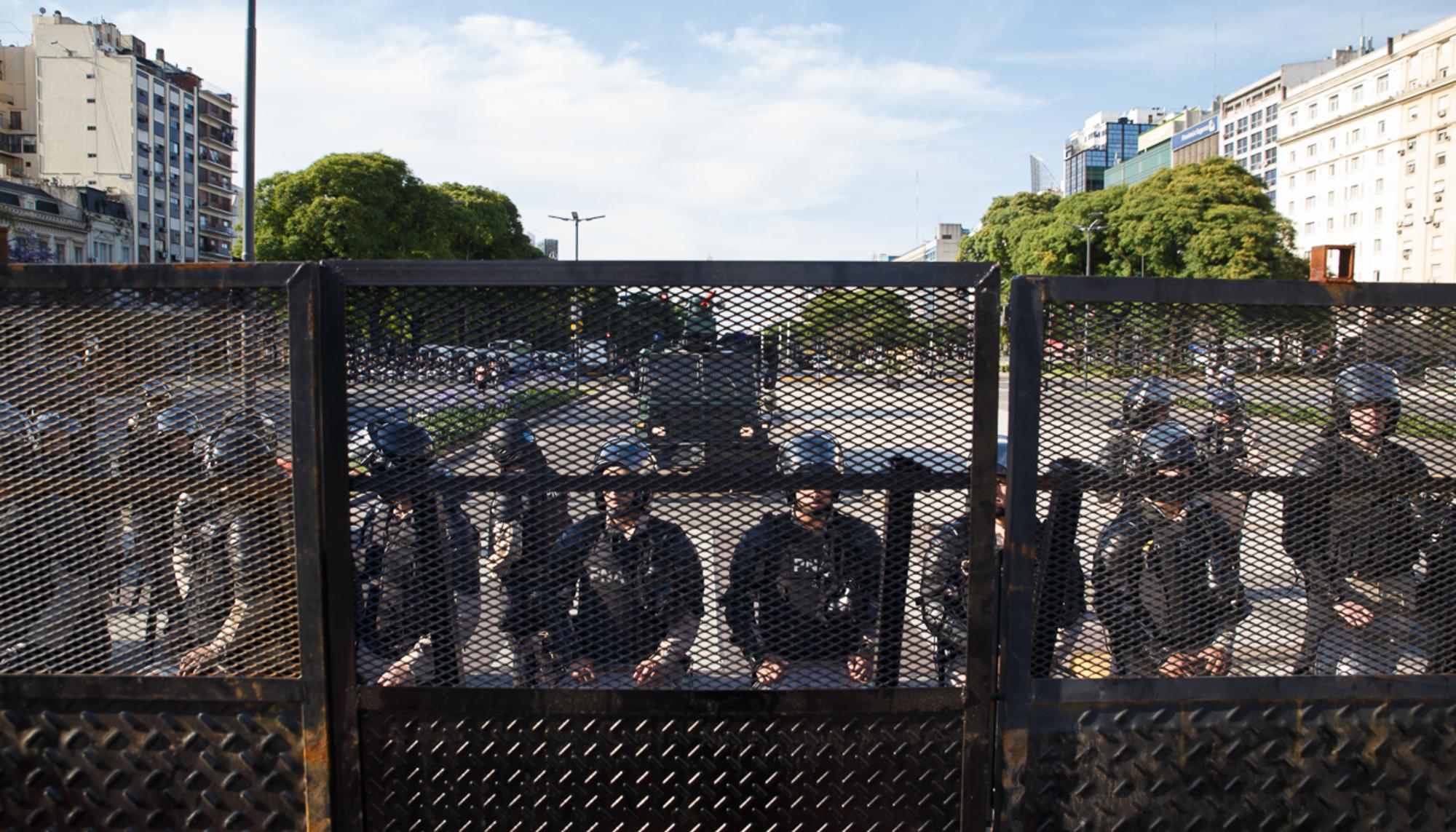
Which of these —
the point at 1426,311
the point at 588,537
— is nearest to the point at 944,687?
the point at 588,537

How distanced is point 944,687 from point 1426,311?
1.36 metres

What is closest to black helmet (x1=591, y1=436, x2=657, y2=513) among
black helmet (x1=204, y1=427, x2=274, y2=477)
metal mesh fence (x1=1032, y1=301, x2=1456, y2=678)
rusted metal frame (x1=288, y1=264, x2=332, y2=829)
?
rusted metal frame (x1=288, y1=264, x2=332, y2=829)

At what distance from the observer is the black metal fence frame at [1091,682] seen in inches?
86.0

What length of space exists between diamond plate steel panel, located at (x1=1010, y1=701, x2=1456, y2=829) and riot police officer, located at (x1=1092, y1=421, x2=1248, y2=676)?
0.37ft

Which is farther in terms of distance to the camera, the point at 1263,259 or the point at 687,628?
the point at 1263,259

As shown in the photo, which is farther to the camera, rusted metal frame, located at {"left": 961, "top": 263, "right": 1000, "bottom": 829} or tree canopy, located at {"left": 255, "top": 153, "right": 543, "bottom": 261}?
tree canopy, located at {"left": 255, "top": 153, "right": 543, "bottom": 261}

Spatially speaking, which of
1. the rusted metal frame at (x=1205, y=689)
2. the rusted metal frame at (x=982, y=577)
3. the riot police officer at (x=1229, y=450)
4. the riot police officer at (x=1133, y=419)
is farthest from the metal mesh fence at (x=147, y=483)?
the riot police officer at (x=1229, y=450)

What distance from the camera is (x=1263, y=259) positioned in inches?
1815

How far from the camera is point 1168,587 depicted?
232 centimetres

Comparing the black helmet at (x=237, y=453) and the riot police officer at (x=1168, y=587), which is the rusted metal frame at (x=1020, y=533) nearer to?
the riot police officer at (x=1168, y=587)

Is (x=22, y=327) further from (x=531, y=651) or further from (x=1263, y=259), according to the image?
(x=1263, y=259)

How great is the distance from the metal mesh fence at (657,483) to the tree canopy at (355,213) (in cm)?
4446

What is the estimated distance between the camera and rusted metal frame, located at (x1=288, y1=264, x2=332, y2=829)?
7.14 ft

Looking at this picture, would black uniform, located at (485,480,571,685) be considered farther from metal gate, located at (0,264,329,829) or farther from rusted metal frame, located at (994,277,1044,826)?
rusted metal frame, located at (994,277,1044,826)
